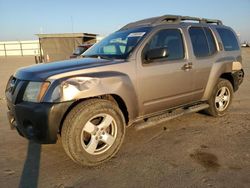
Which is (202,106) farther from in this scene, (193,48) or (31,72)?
(31,72)

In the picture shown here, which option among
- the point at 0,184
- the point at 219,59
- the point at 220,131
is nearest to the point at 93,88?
the point at 0,184

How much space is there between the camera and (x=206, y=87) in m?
4.98

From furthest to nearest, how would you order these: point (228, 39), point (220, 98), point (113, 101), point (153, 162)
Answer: point (228, 39) < point (220, 98) < point (113, 101) < point (153, 162)

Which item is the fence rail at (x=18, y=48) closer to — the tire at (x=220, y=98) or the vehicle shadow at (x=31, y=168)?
the tire at (x=220, y=98)

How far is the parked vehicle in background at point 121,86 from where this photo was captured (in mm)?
3191

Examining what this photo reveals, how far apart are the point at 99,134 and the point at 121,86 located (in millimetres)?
716

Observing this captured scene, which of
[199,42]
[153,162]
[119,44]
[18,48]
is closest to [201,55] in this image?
[199,42]

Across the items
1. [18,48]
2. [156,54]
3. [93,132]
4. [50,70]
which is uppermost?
[156,54]

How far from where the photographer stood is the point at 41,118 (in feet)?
Answer: 10.2

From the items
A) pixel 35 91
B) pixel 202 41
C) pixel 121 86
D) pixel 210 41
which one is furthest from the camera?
pixel 210 41

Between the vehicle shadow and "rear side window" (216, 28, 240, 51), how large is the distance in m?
4.13

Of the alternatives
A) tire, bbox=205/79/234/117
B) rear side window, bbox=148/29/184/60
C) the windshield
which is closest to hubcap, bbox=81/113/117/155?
the windshield

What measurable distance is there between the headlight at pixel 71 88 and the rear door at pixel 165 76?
861 mm

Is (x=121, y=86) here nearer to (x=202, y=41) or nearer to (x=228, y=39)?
(x=202, y=41)
